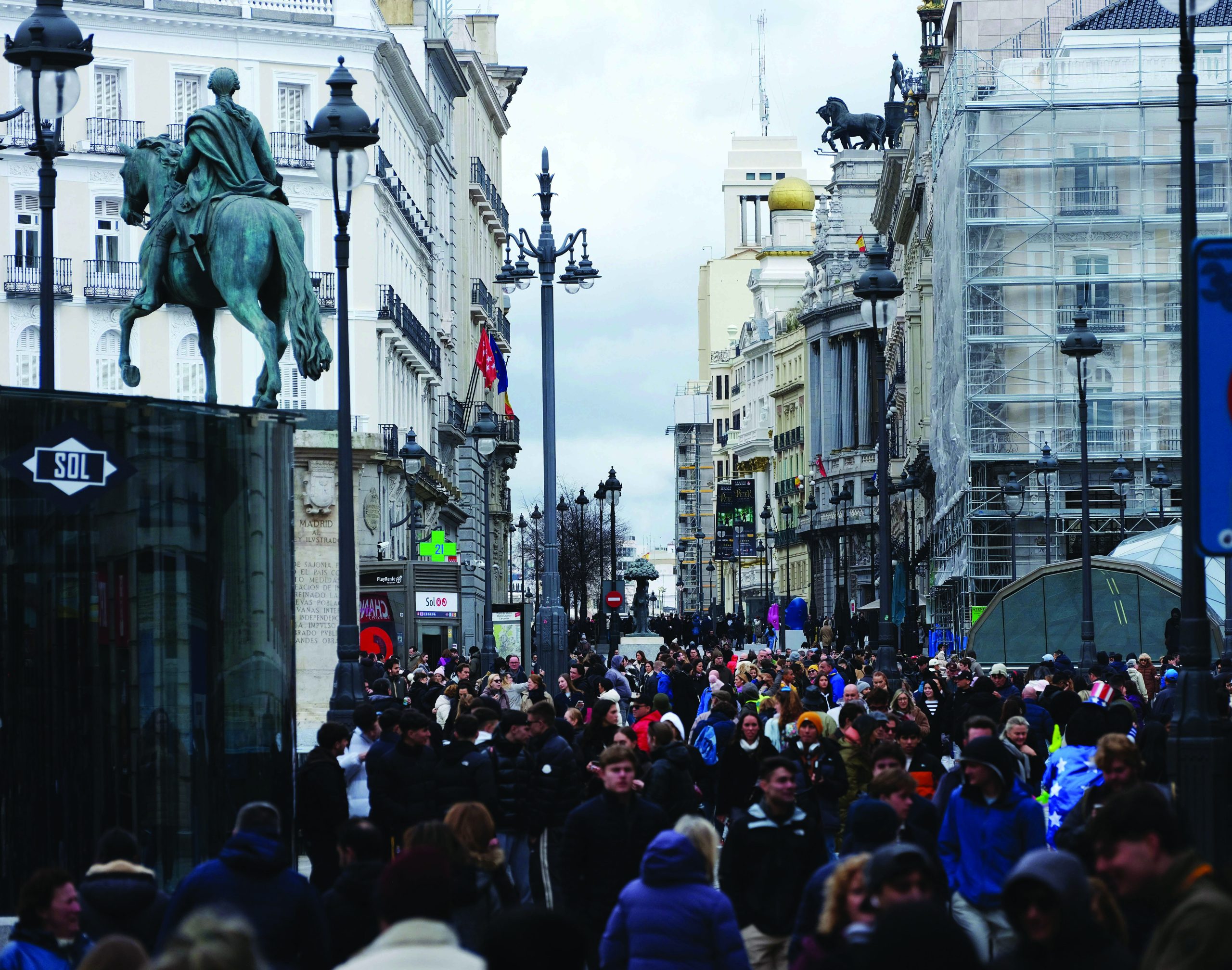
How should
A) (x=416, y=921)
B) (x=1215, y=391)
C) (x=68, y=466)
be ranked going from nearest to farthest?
(x=416, y=921), (x=1215, y=391), (x=68, y=466)

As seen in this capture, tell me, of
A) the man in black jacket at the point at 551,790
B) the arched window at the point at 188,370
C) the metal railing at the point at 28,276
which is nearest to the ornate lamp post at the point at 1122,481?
the arched window at the point at 188,370

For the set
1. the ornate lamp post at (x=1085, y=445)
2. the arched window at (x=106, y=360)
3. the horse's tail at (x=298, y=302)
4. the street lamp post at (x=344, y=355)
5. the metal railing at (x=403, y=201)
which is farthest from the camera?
the metal railing at (x=403, y=201)

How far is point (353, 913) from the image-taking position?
8.45m

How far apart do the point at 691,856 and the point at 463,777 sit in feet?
17.3

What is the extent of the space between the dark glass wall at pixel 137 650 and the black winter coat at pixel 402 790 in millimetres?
636

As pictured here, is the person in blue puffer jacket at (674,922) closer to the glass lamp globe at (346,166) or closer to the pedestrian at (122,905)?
the pedestrian at (122,905)

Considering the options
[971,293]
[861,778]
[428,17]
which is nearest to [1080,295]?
[971,293]

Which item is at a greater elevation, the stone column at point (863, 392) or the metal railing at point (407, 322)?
the stone column at point (863, 392)

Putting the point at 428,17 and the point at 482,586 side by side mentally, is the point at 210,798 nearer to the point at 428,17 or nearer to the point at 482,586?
the point at 428,17

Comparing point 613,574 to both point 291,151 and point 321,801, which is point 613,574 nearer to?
point 291,151

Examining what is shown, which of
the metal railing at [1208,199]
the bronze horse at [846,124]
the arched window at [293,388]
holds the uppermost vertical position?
the bronze horse at [846,124]

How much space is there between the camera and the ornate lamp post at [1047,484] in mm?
44812

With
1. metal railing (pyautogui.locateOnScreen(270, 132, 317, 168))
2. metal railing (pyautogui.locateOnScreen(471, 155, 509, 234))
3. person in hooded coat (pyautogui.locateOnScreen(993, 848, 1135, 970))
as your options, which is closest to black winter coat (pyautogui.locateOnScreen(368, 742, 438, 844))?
person in hooded coat (pyautogui.locateOnScreen(993, 848, 1135, 970))

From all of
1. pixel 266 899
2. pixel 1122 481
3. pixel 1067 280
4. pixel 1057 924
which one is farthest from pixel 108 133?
pixel 1057 924
